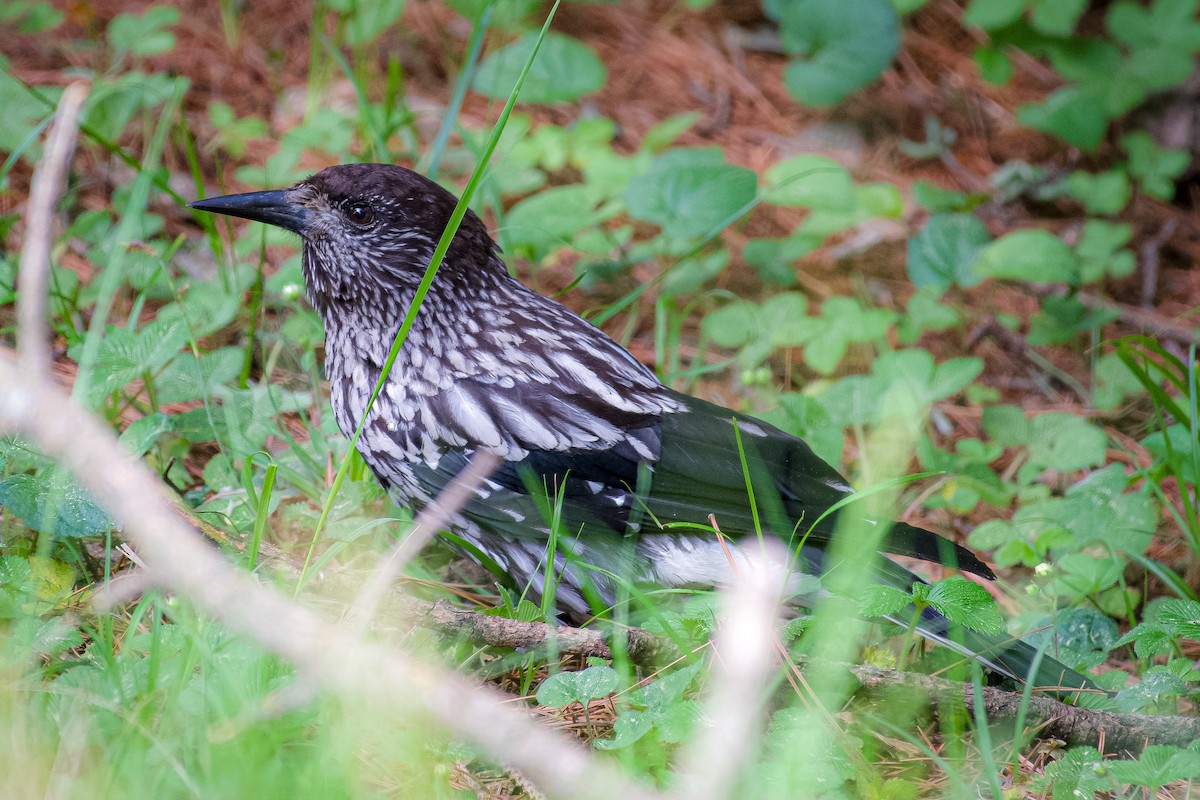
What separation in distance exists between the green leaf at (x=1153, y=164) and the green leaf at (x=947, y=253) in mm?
1283

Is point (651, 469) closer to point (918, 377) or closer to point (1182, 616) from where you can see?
point (918, 377)

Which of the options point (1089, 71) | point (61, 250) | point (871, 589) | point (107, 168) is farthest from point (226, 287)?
point (1089, 71)

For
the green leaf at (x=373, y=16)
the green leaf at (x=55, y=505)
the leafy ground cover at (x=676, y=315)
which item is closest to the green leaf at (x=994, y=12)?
the leafy ground cover at (x=676, y=315)

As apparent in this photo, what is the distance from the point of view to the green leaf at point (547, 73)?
14.7 feet

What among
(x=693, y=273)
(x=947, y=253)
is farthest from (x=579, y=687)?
(x=947, y=253)

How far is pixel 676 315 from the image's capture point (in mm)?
4242

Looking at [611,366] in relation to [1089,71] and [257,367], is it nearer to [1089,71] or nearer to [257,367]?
[257,367]

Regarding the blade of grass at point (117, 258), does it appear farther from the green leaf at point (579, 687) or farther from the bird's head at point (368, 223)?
the green leaf at point (579, 687)

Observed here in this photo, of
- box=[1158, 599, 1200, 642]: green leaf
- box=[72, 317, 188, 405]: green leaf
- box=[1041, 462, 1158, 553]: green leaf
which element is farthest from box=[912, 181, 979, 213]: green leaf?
box=[72, 317, 188, 405]: green leaf

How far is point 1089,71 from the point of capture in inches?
198

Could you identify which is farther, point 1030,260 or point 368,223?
point 1030,260

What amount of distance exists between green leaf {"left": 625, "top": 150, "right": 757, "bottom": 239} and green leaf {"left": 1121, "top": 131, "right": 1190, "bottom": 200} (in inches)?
88.3

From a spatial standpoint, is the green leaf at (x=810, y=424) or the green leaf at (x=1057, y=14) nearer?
the green leaf at (x=810, y=424)

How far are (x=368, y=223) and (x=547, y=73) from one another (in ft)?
5.62
